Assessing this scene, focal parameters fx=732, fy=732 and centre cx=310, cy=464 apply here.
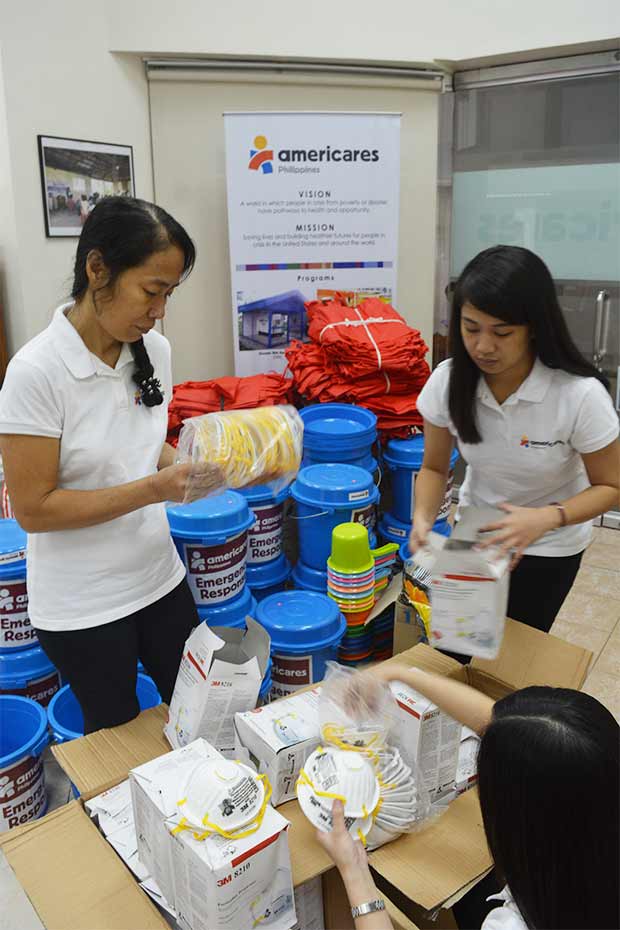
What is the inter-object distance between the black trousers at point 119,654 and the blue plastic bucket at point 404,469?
5.02ft

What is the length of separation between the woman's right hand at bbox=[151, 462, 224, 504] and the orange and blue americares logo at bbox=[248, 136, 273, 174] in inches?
102

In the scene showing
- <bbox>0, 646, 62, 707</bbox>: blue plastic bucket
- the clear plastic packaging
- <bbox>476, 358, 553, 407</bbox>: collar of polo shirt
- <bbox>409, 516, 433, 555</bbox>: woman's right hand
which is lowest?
<bbox>0, 646, 62, 707</bbox>: blue plastic bucket

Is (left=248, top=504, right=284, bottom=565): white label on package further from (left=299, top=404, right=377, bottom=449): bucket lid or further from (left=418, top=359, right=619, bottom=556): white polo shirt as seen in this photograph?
(left=418, top=359, right=619, bottom=556): white polo shirt

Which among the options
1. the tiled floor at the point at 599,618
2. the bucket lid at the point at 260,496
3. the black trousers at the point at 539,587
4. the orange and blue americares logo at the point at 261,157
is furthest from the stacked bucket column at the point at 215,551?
the orange and blue americares logo at the point at 261,157

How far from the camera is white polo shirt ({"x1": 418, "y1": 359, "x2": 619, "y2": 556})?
1.55 meters

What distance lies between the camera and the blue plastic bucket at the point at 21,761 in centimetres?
189

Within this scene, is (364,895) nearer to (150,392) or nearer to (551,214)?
(150,392)

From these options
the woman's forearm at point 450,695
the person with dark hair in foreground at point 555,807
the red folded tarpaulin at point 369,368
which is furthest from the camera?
the red folded tarpaulin at point 369,368

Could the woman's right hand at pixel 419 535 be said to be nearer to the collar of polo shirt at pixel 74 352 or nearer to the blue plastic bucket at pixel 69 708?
the collar of polo shirt at pixel 74 352

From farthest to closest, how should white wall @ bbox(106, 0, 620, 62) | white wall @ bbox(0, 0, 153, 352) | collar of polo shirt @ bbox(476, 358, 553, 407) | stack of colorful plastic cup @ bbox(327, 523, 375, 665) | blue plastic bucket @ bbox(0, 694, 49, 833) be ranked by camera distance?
white wall @ bbox(106, 0, 620, 62), white wall @ bbox(0, 0, 153, 352), stack of colorful plastic cup @ bbox(327, 523, 375, 665), blue plastic bucket @ bbox(0, 694, 49, 833), collar of polo shirt @ bbox(476, 358, 553, 407)

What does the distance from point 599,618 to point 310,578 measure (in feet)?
4.64

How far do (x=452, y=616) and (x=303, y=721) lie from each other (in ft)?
1.07

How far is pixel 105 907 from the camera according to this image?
108cm

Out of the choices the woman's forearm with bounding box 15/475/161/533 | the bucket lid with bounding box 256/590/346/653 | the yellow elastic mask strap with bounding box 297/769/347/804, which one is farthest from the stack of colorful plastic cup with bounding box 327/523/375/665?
the yellow elastic mask strap with bounding box 297/769/347/804
